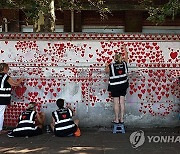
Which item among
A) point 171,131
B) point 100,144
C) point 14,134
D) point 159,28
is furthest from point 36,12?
point 159,28

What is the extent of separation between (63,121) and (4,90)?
177 cm

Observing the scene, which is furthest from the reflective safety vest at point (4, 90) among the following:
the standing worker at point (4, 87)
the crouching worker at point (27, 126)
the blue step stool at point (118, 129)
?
the blue step stool at point (118, 129)

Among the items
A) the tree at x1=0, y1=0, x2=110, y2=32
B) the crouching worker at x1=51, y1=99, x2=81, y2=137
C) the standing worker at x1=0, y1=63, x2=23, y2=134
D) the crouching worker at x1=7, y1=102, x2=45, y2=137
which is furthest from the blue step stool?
the tree at x1=0, y1=0, x2=110, y2=32

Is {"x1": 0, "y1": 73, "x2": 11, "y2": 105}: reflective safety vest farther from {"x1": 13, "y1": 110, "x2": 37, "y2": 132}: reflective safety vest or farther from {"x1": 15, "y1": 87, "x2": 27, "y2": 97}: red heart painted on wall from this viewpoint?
{"x1": 13, "y1": 110, "x2": 37, "y2": 132}: reflective safety vest

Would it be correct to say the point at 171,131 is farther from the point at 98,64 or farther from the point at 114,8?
the point at 114,8

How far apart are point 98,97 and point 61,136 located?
1595 mm

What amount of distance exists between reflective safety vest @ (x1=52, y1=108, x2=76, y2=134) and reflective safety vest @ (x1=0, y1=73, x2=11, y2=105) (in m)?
1.38

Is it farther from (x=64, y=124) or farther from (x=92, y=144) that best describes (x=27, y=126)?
(x=92, y=144)

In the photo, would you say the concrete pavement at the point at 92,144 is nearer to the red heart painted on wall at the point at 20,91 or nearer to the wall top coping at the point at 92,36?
the red heart painted on wall at the point at 20,91

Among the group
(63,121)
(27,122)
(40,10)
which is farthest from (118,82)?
(40,10)

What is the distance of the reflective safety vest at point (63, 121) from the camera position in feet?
25.0

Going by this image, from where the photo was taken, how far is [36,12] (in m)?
9.20

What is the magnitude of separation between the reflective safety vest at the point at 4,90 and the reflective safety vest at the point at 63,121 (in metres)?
1.38

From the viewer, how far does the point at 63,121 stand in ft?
25.0
